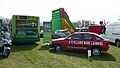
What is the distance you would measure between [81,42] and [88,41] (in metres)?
0.53

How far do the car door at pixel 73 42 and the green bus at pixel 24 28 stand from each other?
435 centimetres

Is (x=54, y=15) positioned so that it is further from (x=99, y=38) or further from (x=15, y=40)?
(x=99, y=38)

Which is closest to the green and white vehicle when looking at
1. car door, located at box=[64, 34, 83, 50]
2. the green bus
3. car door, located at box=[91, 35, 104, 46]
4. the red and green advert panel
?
the green bus

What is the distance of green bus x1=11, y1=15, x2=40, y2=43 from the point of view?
10.9m

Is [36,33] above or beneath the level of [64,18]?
beneath

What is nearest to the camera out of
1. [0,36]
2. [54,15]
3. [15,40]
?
[0,36]

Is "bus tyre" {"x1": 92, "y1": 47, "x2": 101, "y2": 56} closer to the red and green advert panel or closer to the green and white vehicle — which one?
the green and white vehicle

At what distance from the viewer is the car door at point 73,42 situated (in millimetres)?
8516

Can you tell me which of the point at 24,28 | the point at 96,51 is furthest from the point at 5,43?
the point at 96,51

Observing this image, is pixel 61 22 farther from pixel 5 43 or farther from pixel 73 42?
pixel 5 43

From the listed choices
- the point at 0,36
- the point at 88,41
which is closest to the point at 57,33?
the point at 88,41

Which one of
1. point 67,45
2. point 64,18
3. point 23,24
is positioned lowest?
point 67,45

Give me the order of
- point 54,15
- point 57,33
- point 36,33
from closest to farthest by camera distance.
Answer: point 36,33 < point 57,33 < point 54,15

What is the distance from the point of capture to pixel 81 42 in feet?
27.6
